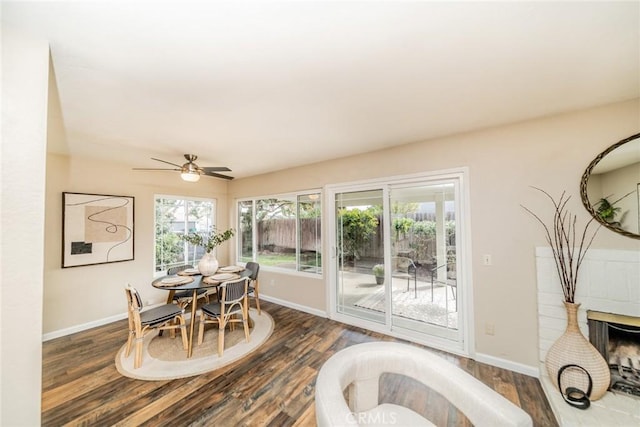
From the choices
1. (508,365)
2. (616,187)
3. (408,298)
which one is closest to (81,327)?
(408,298)

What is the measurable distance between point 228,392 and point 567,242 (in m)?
3.28

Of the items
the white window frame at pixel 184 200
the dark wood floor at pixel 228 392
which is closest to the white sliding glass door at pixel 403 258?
the dark wood floor at pixel 228 392

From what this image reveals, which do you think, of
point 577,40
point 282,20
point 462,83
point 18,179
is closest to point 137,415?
point 18,179

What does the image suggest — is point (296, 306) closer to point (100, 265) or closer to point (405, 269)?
point (405, 269)

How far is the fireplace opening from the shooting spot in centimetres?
174

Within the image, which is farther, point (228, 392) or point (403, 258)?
point (403, 258)

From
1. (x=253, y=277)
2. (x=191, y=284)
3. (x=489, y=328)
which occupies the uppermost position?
(x=191, y=284)

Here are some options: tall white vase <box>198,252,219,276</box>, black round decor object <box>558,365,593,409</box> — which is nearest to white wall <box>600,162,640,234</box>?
black round decor object <box>558,365,593,409</box>

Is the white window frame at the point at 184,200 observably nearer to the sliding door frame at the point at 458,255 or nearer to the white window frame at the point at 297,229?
the white window frame at the point at 297,229

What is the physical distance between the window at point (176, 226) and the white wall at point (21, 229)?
3.31 metres

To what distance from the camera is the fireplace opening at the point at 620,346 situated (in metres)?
1.74

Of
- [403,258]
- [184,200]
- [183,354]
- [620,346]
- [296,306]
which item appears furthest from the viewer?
[184,200]

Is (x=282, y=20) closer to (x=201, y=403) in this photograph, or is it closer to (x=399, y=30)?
(x=399, y=30)

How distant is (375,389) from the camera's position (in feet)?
4.23
